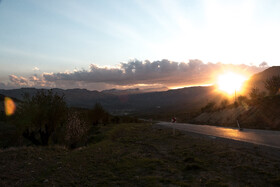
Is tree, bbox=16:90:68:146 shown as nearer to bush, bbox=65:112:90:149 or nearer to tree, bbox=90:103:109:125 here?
A: bush, bbox=65:112:90:149

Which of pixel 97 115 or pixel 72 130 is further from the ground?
pixel 72 130

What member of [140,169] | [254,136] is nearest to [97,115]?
[254,136]

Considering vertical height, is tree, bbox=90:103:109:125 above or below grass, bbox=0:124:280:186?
below

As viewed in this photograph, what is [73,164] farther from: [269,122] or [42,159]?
[269,122]

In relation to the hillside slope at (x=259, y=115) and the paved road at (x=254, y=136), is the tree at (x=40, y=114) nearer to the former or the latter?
the paved road at (x=254, y=136)

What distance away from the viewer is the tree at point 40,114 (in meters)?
18.8

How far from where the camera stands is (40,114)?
765 inches

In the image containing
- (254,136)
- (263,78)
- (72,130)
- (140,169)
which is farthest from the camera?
(263,78)

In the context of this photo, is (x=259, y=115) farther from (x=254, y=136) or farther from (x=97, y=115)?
(x=97, y=115)

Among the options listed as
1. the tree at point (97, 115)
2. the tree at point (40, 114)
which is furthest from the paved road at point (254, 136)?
the tree at point (97, 115)

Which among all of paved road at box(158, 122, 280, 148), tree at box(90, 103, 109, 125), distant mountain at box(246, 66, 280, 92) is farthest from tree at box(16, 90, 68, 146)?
distant mountain at box(246, 66, 280, 92)

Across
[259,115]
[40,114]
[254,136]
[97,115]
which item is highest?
[40,114]

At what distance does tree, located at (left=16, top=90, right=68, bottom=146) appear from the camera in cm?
1880

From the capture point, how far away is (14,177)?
29.0 feet
